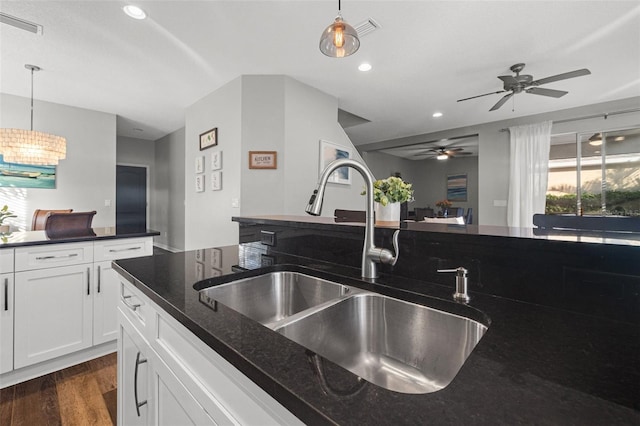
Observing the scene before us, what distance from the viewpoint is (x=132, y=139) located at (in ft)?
20.4

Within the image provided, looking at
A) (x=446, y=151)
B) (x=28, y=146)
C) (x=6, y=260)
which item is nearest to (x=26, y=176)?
(x=28, y=146)

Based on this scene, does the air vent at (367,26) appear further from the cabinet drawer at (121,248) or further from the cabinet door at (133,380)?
the cabinet door at (133,380)

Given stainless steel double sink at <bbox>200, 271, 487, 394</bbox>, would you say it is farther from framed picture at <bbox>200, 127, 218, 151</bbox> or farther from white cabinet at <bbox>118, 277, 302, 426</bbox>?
framed picture at <bbox>200, 127, 218, 151</bbox>

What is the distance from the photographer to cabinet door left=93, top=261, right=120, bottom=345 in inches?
78.9

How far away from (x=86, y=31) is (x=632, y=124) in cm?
647

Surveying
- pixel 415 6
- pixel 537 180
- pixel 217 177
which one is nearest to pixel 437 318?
pixel 415 6

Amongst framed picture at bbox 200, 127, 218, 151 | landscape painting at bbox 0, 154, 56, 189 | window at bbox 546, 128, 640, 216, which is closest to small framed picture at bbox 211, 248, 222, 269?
framed picture at bbox 200, 127, 218, 151

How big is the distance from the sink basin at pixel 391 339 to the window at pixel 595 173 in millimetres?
5082

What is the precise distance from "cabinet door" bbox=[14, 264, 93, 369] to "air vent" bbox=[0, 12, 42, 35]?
200 centimetres

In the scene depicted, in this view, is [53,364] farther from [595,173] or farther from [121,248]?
[595,173]

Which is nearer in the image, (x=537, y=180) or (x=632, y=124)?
(x=632, y=124)

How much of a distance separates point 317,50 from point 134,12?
1.48m

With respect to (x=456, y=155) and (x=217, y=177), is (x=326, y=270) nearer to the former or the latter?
(x=217, y=177)

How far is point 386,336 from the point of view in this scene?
2.77ft
